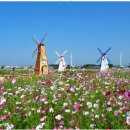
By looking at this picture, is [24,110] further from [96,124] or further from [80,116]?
[96,124]

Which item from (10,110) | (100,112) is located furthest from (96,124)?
(10,110)

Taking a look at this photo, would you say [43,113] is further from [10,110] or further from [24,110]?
[10,110]

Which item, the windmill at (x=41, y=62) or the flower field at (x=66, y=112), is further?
the windmill at (x=41, y=62)

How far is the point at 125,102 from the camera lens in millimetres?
5457

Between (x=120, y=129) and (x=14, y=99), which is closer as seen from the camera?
(x=120, y=129)

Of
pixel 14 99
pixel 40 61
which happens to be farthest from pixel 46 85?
pixel 40 61

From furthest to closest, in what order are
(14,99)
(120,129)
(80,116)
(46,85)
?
(46,85) < (14,99) < (80,116) < (120,129)

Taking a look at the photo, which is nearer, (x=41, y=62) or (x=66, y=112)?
(x=66, y=112)

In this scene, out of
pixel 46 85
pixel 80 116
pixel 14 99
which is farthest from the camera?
pixel 46 85

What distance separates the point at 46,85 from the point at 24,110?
2.34 m

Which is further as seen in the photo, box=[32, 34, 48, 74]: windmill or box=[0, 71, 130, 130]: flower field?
box=[32, 34, 48, 74]: windmill

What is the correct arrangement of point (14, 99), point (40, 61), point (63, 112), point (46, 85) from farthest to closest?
1. point (40, 61)
2. point (46, 85)
3. point (14, 99)
4. point (63, 112)

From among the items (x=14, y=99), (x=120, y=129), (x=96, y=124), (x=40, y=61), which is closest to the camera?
(x=120, y=129)

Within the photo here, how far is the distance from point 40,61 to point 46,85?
3021 centimetres
